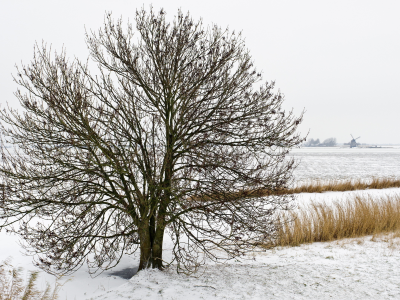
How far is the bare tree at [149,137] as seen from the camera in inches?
202

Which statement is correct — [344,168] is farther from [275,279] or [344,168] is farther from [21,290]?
[21,290]

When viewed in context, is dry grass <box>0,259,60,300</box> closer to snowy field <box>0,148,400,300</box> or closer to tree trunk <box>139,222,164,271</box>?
snowy field <box>0,148,400,300</box>

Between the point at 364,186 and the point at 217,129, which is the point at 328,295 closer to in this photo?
the point at 217,129

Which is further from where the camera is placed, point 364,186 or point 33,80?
point 364,186

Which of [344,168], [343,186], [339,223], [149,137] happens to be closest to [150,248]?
[149,137]

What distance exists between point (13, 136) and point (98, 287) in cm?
351

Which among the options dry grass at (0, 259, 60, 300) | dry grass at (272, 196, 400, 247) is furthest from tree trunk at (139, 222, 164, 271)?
dry grass at (272, 196, 400, 247)

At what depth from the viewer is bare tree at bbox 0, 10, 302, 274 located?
5.13 metres

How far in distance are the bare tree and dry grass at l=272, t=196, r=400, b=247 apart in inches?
123

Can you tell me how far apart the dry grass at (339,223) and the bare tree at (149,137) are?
10.2 feet

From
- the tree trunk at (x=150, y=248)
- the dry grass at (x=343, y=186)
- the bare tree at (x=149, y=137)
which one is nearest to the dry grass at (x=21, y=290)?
the bare tree at (x=149, y=137)

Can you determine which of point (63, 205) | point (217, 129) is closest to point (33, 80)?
point (63, 205)

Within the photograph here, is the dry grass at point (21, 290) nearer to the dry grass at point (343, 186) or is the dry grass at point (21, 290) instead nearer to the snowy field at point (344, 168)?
the snowy field at point (344, 168)

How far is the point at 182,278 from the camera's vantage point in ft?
18.8
